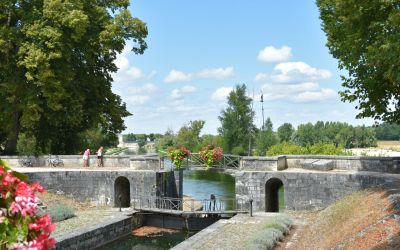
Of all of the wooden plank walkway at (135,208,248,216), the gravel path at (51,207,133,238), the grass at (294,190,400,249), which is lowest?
the gravel path at (51,207,133,238)

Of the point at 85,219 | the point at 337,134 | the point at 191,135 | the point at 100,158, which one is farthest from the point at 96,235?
the point at 337,134

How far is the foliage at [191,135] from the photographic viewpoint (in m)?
84.9

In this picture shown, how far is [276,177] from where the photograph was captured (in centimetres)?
2294

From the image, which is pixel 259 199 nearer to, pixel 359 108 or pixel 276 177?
pixel 276 177

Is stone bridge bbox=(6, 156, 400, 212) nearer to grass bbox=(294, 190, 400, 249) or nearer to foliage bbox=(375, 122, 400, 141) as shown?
grass bbox=(294, 190, 400, 249)

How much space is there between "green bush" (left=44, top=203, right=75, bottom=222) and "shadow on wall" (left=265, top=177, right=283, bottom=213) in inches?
374

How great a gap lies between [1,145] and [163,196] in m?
14.6

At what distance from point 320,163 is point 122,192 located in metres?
11.3

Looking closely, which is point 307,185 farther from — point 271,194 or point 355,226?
point 355,226

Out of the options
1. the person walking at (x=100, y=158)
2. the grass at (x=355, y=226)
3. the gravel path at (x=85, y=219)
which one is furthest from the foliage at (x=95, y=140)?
the grass at (x=355, y=226)

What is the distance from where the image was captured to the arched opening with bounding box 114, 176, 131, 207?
2631 cm

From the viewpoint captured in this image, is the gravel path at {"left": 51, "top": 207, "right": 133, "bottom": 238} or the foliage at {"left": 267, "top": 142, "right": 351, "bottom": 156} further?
the foliage at {"left": 267, "top": 142, "right": 351, "bottom": 156}

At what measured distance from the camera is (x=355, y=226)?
46.9 ft

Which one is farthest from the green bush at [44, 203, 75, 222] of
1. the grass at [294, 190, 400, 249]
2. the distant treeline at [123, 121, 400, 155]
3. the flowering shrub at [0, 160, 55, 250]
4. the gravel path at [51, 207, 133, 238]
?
the distant treeline at [123, 121, 400, 155]
